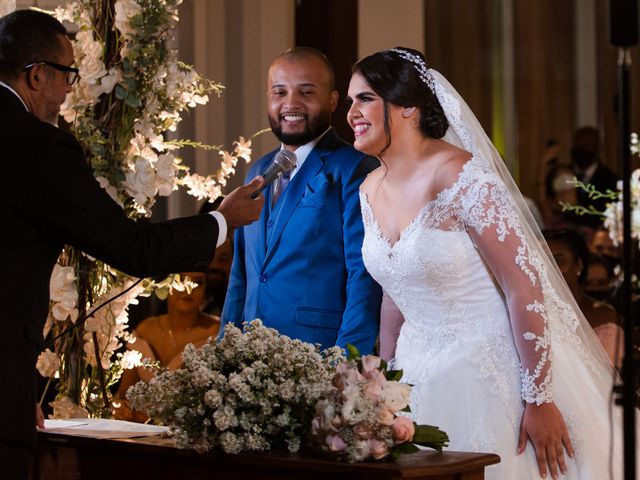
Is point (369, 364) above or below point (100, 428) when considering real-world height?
above

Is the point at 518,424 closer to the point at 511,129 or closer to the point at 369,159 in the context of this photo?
the point at 369,159

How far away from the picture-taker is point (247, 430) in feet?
9.82

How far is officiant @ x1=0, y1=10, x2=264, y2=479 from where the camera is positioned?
319cm

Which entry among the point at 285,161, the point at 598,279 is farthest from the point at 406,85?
the point at 598,279

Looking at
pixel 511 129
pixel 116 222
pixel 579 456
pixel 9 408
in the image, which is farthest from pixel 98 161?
pixel 511 129

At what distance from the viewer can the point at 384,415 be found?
2.86m

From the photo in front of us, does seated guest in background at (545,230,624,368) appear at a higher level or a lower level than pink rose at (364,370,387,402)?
higher

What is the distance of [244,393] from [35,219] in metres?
0.75

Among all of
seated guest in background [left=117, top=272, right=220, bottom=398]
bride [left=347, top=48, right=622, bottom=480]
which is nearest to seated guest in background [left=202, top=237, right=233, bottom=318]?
→ seated guest in background [left=117, top=272, right=220, bottom=398]

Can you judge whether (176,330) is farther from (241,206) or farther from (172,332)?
(241,206)

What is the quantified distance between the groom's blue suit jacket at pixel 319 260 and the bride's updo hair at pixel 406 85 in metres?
0.54

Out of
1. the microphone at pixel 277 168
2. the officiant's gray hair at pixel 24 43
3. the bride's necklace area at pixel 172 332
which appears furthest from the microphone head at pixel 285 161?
the bride's necklace area at pixel 172 332

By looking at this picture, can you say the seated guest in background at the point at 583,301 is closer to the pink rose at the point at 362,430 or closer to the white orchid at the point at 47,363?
the white orchid at the point at 47,363

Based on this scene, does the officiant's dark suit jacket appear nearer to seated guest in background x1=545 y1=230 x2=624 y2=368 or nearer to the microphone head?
the microphone head
